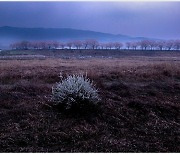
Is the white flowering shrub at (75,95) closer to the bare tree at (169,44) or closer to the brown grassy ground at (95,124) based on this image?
the brown grassy ground at (95,124)

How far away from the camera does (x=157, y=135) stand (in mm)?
6941

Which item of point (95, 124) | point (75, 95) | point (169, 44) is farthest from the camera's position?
point (169, 44)

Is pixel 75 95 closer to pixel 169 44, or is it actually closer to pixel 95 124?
pixel 95 124

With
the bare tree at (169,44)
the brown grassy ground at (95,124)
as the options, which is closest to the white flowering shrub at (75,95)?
the brown grassy ground at (95,124)

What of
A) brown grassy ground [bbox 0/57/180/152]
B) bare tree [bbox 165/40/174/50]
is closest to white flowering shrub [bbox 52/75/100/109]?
brown grassy ground [bbox 0/57/180/152]

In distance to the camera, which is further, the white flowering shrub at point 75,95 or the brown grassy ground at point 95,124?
the white flowering shrub at point 75,95

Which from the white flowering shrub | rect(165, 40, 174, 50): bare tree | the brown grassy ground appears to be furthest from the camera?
rect(165, 40, 174, 50): bare tree

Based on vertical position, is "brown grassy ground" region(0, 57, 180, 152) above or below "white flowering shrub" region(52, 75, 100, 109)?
below

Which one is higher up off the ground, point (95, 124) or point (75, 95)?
point (75, 95)

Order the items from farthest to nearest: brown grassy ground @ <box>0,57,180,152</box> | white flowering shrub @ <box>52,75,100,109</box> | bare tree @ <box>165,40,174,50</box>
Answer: bare tree @ <box>165,40,174,50</box>, white flowering shrub @ <box>52,75,100,109</box>, brown grassy ground @ <box>0,57,180,152</box>

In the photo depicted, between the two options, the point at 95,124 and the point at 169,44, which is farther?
the point at 169,44

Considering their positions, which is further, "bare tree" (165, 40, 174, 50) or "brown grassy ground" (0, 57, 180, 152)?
"bare tree" (165, 40, 174, 50)

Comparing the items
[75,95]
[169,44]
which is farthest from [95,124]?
[169,44]

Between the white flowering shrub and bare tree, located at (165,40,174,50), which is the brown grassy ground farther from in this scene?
bare tree, located at (165,40,174,50)
